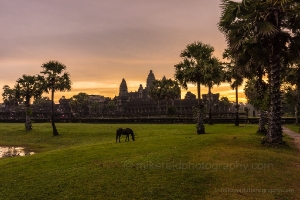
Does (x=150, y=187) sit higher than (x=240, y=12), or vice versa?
(x=240, y=12)

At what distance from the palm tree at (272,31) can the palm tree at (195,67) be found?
32.3 ft

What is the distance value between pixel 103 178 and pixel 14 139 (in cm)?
3341

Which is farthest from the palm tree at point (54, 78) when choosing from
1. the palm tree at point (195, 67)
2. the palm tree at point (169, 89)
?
the palm tree at point (169, 89)

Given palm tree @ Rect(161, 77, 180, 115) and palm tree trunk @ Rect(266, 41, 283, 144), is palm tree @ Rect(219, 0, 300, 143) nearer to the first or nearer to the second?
palm tree trunk @ Rect(266, 41, 283, 144)

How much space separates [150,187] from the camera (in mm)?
9914

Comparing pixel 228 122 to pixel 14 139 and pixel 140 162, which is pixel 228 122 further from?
pixel 140 162

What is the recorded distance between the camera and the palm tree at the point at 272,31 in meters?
17.5

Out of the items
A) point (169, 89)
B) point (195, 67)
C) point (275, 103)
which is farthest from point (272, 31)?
point (169, 89)

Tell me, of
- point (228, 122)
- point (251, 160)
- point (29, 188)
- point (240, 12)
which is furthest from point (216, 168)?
point (228, 122)

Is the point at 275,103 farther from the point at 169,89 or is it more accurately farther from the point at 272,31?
the point at 169,89

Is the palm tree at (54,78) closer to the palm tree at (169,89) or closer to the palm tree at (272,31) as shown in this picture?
the palm tree at (272,31)

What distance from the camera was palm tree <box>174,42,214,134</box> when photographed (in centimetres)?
2839

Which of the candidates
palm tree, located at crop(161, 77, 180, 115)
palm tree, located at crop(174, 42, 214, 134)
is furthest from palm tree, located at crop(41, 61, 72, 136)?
palm tree, located at crop(161, 77, 180, 115)

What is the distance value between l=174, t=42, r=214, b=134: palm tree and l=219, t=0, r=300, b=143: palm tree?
984 cm
